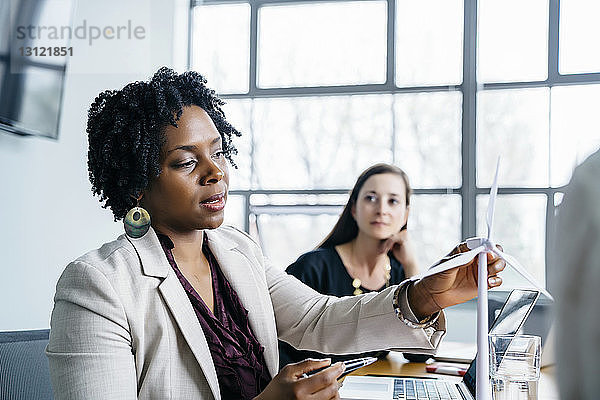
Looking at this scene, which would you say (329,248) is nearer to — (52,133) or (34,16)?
(52,133)

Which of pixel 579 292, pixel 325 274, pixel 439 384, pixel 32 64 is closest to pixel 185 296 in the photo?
pixel 439 384

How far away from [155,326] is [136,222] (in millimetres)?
257

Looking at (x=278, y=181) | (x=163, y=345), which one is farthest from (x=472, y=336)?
(x=163, y=345)

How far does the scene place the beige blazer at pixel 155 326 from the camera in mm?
1321

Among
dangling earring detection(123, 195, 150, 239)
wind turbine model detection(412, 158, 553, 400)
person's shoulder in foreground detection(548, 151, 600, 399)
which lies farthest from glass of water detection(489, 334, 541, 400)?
person's shoulder in foreground detection(548, 151, 600, 399)

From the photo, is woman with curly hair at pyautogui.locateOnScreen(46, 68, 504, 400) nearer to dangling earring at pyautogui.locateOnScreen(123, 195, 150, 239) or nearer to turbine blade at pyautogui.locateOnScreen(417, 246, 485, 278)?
dangling earring at pyautogui.locateOnScreen(123, 195, 150, 239)

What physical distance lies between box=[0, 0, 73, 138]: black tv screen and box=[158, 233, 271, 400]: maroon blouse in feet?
5.81

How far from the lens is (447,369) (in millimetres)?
2172

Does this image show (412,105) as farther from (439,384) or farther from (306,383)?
(306,383)

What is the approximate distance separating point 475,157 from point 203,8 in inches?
90.8

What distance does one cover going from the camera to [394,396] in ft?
5.03

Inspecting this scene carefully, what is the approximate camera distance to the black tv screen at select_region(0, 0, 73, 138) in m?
3.06

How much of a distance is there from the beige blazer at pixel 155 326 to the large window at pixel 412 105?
9.83ft

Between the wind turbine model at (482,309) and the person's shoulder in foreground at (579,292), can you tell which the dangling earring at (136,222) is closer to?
the wind turbine model at (482,309)
